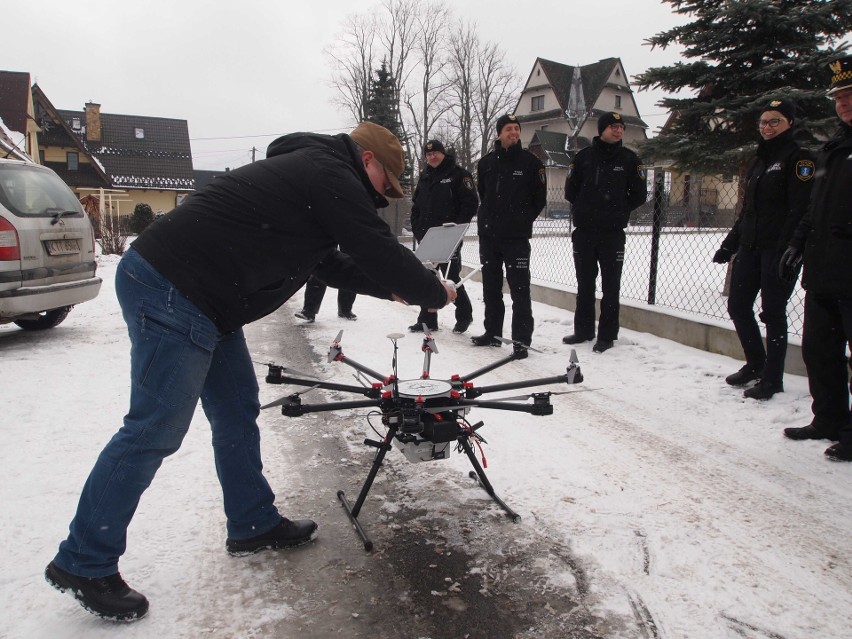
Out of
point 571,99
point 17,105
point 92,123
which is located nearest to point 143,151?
point 92,123

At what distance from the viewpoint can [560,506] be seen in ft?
9.43

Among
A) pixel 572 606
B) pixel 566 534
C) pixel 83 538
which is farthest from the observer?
pixel 566 534

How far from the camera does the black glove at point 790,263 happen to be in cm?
377

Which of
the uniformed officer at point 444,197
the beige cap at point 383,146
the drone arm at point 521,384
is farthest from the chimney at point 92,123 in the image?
the drone arm at point 521,384

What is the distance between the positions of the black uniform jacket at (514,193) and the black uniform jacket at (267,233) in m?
3.85

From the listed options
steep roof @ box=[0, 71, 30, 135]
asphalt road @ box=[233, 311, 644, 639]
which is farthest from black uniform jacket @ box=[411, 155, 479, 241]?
steep roof @ box=[0, 71, 30, 135]

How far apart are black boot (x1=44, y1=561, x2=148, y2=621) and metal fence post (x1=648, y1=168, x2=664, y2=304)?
6017 mm

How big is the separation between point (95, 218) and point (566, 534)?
21435 mm

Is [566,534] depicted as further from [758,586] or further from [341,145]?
[341,145]

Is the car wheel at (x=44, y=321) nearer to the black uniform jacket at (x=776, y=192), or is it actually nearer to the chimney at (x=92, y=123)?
the black uniform jacket at (x=776, y=192)

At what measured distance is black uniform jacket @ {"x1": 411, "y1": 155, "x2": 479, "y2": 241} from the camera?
6797 millimetres

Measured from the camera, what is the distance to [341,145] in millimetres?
2326

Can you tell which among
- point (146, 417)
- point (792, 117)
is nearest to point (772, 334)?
point (792, 117)

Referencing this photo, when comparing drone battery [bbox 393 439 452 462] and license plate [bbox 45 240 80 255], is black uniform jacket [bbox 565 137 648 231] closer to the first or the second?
drone battery [bbox 393 439 452 462]
